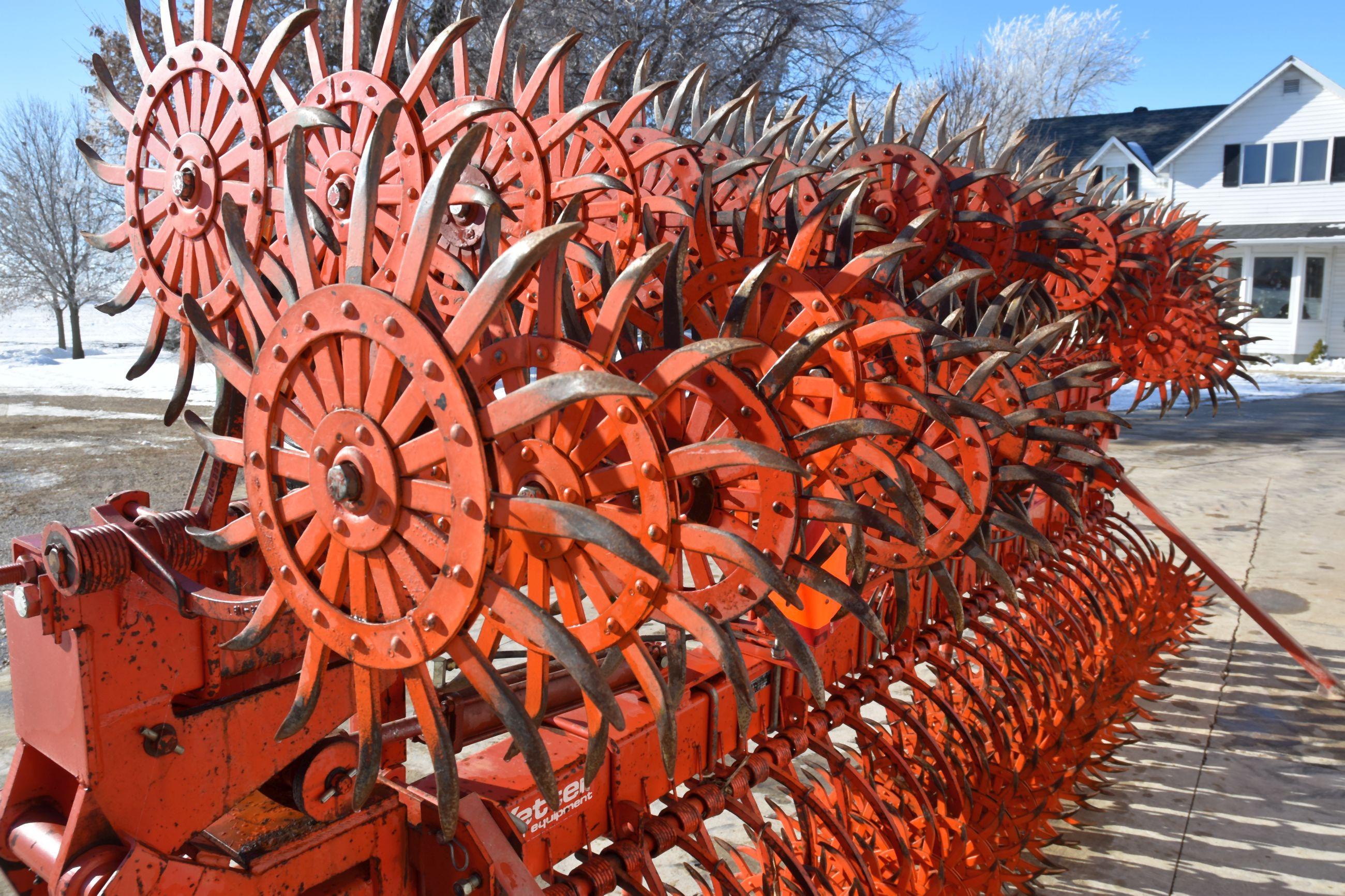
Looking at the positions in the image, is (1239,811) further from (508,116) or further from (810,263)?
(508,116)

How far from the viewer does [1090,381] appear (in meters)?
3.23

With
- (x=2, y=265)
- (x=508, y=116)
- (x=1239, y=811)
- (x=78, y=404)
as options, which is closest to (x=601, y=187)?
(x=508, y=116)

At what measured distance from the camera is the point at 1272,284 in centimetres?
2341

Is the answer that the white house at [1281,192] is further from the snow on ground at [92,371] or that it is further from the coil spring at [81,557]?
the coil spring at [81,557]

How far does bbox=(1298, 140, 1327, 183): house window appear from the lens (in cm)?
2278

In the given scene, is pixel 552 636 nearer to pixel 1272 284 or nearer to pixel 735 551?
pixel 735 551

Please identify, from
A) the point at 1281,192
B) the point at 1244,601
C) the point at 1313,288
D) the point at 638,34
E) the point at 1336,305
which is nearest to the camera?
the point at 1244,601

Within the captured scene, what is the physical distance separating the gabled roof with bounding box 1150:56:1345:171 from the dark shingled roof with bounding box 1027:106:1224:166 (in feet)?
3.08

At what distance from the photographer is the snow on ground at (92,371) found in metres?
15.4

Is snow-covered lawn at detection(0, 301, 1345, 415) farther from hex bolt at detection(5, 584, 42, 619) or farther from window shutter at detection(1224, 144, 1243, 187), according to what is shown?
hex bolt at detection(5, 584, 42, 619)

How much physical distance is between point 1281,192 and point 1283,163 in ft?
2.43

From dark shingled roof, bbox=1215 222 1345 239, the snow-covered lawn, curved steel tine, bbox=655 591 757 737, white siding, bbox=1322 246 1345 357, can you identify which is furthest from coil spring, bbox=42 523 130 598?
white siding, bbox=1322 246 1345 357

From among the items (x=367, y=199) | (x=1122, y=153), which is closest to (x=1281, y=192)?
(x=1122, y=153)

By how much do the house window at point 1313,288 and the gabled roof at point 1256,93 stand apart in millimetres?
3681
